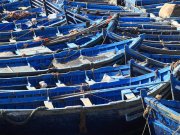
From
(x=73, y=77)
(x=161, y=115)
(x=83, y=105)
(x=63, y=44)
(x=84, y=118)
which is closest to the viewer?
(x=161, y=115)

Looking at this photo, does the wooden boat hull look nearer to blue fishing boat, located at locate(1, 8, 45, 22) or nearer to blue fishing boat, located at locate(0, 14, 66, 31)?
blue fishing boat, located at locate(0, 14, 66, 31)

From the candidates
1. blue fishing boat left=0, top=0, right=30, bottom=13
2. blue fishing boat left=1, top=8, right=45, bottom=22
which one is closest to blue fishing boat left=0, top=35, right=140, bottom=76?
blue fishing boat left=1, top=8, right=45, bottom=22

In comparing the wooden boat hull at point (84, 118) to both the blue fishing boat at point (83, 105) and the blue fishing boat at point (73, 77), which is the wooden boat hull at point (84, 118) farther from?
the blue fishing boat at point (73, 77)

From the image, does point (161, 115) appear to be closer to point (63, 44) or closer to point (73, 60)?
point (73, 60)

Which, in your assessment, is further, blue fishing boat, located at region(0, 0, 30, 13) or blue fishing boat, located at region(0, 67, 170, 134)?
blue fishing boat, located at region(0, 0, 30, 13)

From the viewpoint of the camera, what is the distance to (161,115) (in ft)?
42.2

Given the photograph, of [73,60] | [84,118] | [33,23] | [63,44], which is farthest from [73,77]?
[33,23]

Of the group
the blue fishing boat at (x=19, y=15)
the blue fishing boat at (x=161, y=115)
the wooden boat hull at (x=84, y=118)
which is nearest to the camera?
the blue fishing boat at (x=161, y=115)

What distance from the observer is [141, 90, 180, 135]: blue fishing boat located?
12.5m

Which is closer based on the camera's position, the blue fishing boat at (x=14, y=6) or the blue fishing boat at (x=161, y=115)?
the blue fishing boat at (x=161, y=115)

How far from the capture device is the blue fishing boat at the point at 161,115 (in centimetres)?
1253

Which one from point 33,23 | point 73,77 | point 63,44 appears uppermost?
point 33,23

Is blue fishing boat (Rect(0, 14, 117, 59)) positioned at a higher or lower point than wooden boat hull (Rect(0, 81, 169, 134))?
higher

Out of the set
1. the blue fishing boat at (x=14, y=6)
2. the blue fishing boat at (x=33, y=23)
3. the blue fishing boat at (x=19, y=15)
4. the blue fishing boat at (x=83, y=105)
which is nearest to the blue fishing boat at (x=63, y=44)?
the blue fishing boat at (x=33, y=23)
